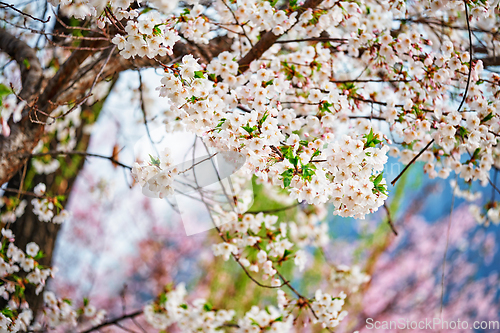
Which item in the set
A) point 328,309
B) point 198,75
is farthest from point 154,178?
point 328,309

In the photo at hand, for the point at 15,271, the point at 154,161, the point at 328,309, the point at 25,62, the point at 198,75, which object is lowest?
the point at 328,309

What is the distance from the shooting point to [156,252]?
637 centimetres

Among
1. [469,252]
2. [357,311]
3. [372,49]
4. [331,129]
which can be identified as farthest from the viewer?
[469,252]

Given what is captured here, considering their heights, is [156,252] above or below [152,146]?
above

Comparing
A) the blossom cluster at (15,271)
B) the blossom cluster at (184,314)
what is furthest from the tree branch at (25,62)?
the blossom cluster at (184,314)

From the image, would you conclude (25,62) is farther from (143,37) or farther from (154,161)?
(154,161)

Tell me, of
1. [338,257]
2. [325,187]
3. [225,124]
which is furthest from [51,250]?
[338,257]

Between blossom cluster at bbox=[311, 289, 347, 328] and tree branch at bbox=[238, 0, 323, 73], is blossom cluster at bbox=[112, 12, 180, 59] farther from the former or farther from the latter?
blossom cluster at bbox=[311, 289, 347, 328]

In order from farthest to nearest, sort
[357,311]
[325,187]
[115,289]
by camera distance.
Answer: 1. [115,289]
2. [357,311]
3. [325,187]

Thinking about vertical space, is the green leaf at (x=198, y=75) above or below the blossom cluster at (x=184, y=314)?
above

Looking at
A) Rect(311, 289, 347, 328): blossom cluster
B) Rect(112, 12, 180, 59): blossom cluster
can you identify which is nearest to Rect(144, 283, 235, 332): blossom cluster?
Rect(311, 289, 347, 328): blossom cluster

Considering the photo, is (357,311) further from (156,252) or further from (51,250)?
(51,250)

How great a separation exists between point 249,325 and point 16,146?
64.2 inches

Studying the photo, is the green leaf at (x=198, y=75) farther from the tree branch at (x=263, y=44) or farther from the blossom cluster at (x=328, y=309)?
the blossom cluster at (x=328, y=309)
